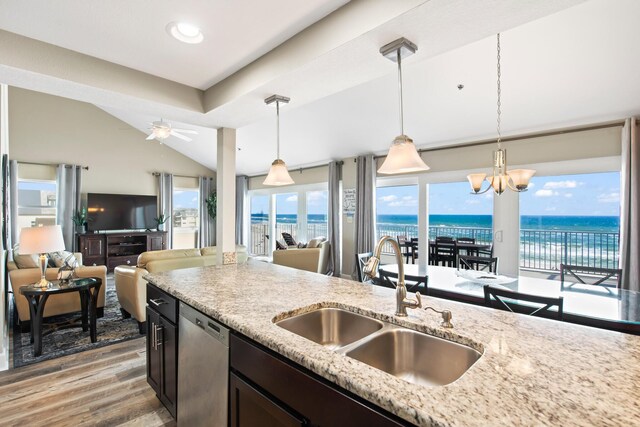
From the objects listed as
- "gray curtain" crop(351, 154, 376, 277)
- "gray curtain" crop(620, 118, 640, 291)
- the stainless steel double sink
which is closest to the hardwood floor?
the stainless steel double sink

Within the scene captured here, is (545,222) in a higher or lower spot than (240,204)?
lower

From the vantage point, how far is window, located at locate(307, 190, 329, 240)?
24.4 feet

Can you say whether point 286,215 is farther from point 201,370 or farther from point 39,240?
point 201,370

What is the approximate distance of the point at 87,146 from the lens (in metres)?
7.10

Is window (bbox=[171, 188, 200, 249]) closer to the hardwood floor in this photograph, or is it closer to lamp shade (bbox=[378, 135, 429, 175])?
the hardwood floor

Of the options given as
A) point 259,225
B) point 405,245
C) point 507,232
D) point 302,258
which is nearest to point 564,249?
point 507,232

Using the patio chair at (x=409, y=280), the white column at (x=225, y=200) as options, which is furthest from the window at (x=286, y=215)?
the patio chair at (x=409, y=280)

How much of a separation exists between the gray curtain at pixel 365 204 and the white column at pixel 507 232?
2.06 meters

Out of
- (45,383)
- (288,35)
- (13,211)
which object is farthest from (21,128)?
(288,35)

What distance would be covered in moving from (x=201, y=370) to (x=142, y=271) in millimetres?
2243

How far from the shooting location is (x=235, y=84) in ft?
7.41

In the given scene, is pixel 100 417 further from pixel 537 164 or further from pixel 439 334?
pixel 537 164

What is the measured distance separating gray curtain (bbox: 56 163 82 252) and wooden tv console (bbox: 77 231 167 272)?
21cm

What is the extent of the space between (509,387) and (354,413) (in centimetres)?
44
